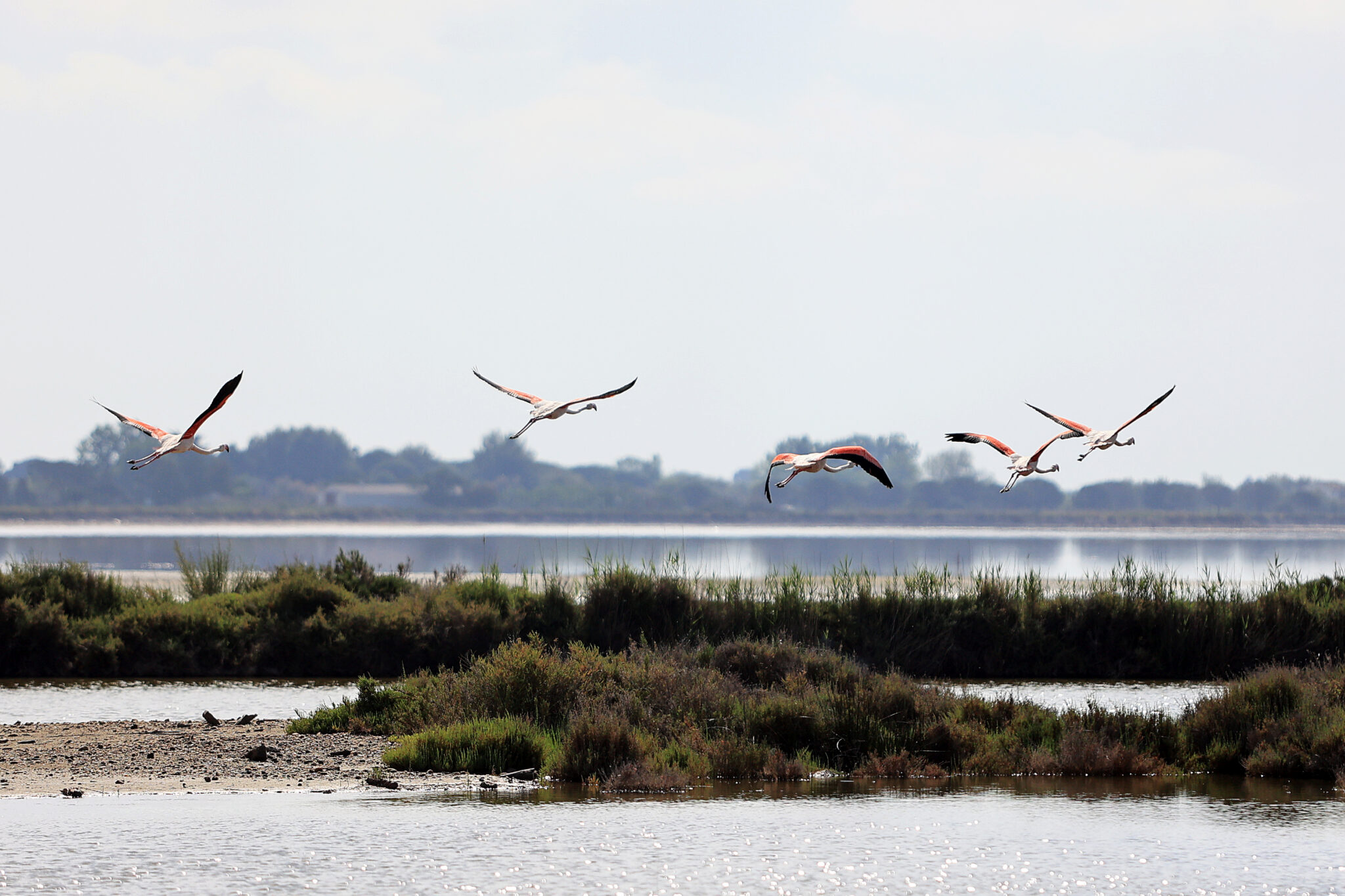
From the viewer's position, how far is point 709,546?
10131 cm

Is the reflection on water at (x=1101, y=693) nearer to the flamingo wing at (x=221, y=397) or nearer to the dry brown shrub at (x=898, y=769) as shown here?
the dry brown shrub at (x=898, y=769)

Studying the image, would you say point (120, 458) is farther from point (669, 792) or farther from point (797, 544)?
point (669, 792)

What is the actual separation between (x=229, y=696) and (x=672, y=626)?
28.7 feet

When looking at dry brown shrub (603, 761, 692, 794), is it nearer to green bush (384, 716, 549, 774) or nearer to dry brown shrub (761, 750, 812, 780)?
dry brown shrub (761, 750, 812, 780)

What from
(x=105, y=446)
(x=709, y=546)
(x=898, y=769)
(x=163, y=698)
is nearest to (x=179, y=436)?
(x=898, y=769)

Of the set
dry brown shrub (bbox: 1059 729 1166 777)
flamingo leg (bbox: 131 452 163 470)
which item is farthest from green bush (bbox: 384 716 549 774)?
flamingo leg (bbox: 131 452 163 470)

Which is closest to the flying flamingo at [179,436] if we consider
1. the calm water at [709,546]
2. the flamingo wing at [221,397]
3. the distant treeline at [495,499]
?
the flamingo wing at [221,397]

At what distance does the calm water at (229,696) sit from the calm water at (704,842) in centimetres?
588

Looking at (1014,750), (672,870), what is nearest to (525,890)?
(672,870)

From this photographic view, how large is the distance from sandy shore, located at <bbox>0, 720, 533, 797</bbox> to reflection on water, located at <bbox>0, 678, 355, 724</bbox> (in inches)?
74.7

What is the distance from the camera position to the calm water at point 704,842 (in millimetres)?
13883

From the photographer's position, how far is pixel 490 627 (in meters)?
30.5

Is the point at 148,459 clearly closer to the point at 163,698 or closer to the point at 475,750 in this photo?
the point at 475,750

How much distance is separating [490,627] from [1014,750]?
1350 cm
